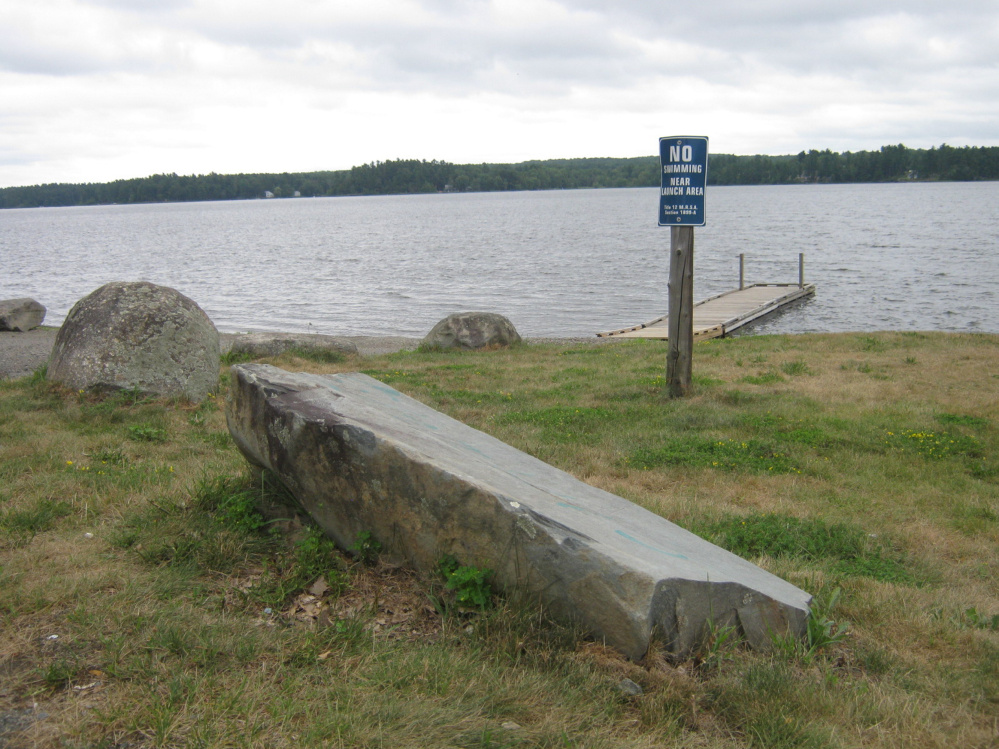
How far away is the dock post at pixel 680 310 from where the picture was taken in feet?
31.7

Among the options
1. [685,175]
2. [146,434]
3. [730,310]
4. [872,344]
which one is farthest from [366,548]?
[730,310]

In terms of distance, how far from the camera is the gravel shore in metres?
14.1

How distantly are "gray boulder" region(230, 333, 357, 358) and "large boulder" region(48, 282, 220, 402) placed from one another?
512 centimetres

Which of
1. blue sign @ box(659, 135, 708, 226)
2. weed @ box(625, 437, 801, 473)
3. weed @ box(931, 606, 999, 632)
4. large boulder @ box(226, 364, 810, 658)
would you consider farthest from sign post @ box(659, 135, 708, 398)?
weed @ box(931, 606, 999, 632)

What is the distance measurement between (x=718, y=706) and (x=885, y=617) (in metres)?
1.52

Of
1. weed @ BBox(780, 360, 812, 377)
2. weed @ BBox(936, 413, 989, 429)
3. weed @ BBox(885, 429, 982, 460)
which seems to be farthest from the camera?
weed @ BBox(780, 360, 812, 377)

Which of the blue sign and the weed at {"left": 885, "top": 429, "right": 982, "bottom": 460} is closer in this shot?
the weed at {"left": 885, "top": 429, "right": 982, "bottom": 460}

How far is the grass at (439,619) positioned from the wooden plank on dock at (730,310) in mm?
11466

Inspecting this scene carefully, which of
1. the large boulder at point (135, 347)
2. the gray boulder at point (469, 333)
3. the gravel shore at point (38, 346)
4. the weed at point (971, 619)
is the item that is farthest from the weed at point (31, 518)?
the gray boulder at point (469, 333)

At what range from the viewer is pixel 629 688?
3.27 meters

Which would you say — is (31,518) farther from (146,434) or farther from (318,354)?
(318,354)

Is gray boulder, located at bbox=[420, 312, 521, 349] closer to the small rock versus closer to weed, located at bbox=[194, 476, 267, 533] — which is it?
weed, located at bbox=[194, 476, 267, 533]

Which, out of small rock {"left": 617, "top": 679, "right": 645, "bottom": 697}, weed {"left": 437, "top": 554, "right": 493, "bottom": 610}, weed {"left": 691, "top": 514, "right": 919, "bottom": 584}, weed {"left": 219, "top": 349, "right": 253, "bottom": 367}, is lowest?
weed {"left": 219, "top": 349, "right": 253, "bottom": 367}

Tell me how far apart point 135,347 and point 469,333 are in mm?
8855
